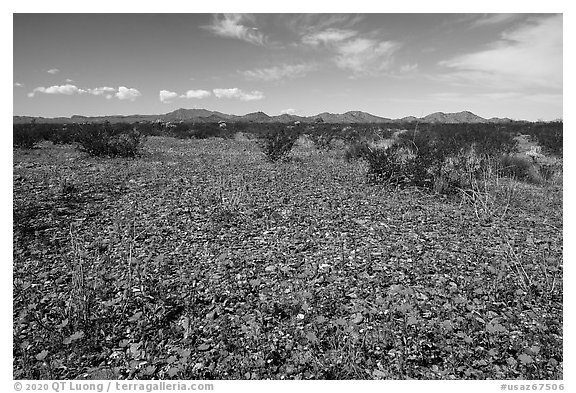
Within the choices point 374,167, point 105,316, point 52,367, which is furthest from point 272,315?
point 374,167

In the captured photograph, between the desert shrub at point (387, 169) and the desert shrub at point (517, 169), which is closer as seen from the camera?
the desert shrub at point (387, 169)

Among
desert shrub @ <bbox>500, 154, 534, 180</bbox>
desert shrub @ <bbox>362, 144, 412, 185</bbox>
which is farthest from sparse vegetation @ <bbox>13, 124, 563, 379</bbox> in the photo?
desert shrub @ <bbox>500, 154, 534, 180</bbox>

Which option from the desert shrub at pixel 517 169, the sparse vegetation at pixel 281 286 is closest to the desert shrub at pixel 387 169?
the sparse vegetation at pixel 281 286

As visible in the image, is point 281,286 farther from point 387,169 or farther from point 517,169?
point 517,169

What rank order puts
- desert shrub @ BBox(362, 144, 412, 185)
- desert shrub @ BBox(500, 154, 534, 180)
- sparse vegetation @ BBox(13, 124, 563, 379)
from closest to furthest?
sparse vegetation @ BBox(13, 124, 563, 379)
desert shrub @ BBox(362, 144, 412, 185)
desert shrub @ BBox(500, 154, 534, 180)

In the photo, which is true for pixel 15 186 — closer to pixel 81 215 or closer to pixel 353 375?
pixel 81 215

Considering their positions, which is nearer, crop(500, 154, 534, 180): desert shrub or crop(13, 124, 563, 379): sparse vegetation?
crop(13, 124, 563, 379): sparse vegetation

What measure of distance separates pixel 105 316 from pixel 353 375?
253cm

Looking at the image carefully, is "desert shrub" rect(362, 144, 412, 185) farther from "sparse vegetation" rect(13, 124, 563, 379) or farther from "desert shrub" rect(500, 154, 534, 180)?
"desert shrub" rect(500, 154, 534, 180)

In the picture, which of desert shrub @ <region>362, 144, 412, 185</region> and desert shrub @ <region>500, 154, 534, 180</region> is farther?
desert shrub @ <region>500, 154, 534, 180</region>

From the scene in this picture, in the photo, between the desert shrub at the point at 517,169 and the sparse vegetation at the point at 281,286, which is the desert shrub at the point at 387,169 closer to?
the sparse vegetation at the point at 281,286

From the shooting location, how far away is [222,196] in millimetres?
8172

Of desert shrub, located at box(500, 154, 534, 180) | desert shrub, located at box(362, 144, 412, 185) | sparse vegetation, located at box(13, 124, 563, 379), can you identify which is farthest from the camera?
desert shrub, located at box(500, 154, 534, 180)

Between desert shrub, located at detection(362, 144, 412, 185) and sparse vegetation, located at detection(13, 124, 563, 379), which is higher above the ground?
desert shrub, located at detection(362, 144, 412, 185)
